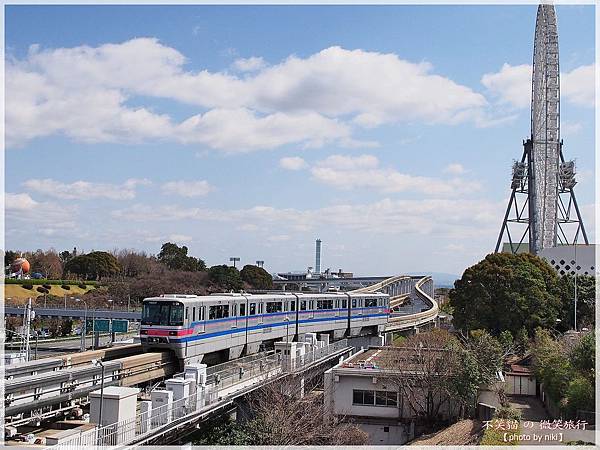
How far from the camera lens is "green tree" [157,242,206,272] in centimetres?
7081

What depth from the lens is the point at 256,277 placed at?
68.4 metres

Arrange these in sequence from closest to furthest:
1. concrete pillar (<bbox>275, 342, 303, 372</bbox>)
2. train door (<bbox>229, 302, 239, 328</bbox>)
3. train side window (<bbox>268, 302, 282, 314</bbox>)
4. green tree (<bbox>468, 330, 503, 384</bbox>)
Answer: green tree (<bbox>468, 330, 503, 384</bbox>) → concrete pillar (<bbox>275, 342, 303, 372</bbox>) → train door (<bbox>229, 302, 239, 328</bbox>) → train side window (<bbox>268, 302, 282, 314</bbox>)

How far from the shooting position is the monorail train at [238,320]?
20.5m

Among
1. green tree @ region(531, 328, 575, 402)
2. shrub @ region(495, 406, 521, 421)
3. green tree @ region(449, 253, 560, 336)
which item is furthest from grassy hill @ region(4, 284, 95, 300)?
shrub @ region(495, 406, 521, 421)

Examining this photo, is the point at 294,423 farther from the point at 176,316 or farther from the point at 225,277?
the point at 225,277

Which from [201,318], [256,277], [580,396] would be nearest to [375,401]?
[201,318]

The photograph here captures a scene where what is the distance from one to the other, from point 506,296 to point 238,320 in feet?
57.1

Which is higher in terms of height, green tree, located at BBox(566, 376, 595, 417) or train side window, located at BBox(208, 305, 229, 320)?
train side window, located at BBox(208, 305, 229, 320)

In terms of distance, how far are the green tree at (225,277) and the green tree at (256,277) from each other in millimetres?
4357

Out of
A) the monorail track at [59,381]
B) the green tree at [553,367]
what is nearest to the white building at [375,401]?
the green tree at [553,367]

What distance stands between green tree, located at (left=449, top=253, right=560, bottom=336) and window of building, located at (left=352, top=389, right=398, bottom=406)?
A: 15.1m

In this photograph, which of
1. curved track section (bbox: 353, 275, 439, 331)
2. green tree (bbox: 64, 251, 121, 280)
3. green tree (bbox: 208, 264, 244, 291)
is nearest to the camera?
curved track section (bbox: 353, 275, 439, 331)

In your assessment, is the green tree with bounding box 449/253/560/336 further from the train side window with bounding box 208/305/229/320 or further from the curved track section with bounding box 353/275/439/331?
the train side window with bounding box 208/305/229/320

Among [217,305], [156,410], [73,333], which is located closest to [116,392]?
[156,410]
